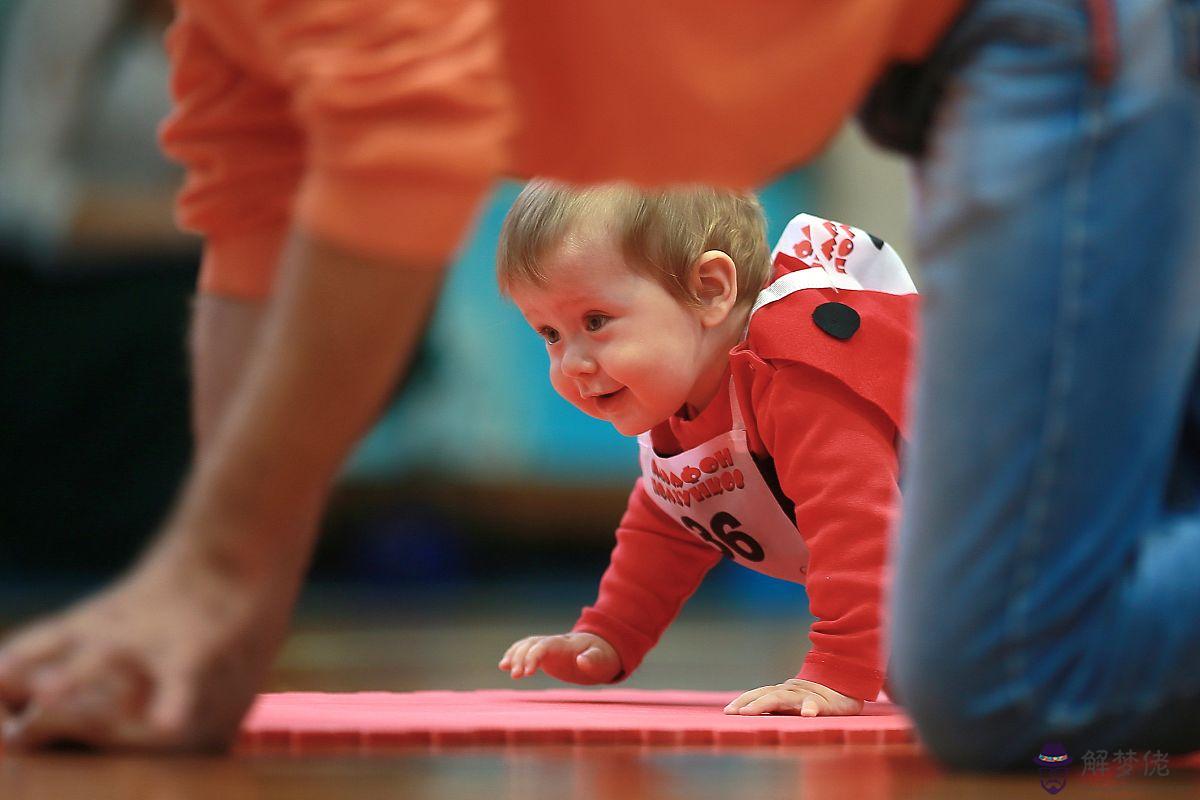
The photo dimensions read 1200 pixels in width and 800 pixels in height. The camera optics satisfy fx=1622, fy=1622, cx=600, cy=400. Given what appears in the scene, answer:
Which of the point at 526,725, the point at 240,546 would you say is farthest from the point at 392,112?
the point at 526,725

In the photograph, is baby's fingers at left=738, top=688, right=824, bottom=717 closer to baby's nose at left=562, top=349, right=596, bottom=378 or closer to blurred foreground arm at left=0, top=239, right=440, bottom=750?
baby's nose at left=562, top=349, right=596, bottom=378

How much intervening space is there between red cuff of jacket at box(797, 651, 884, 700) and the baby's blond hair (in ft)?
1.08

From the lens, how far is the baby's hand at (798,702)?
1.14 meters

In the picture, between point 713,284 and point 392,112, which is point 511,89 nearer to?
point 392,112

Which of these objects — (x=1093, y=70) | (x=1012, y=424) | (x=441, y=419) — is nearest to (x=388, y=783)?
(x=1012, y=424)

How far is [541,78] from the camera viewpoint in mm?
799

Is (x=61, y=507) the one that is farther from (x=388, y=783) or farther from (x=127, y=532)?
(x=388, y=783)

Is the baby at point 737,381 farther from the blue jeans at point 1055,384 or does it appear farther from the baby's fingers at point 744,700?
the blue jeans at point 1055,384

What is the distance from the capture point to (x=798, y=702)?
1.14m

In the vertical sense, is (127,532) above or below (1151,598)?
below

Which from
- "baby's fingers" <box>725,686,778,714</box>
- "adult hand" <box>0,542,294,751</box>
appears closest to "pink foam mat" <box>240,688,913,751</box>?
"baby's fingers" <box>725,686,778,714</box>

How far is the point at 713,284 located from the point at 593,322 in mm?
117

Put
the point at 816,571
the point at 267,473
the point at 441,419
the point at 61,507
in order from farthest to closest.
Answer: the point at 441,419 < the point at 61,507 < the point at 816,571 < the point at 267,473

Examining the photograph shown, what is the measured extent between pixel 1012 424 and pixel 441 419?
10.5 feet
